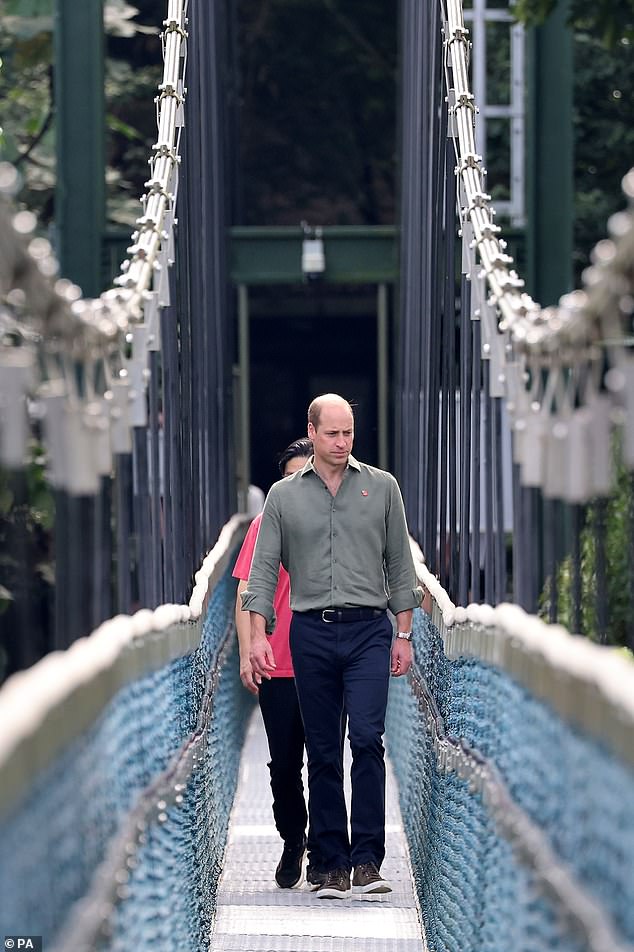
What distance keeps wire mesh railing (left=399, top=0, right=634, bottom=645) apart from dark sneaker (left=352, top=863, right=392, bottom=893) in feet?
2.67

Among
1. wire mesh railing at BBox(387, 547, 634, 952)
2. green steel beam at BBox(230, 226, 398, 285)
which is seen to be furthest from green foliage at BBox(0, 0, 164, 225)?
wire mesh railing at BBox(387, 547, 634, 952)

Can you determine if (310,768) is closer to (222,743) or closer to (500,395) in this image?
(222,743)

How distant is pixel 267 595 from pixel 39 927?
296cm

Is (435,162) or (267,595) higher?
(435,162)

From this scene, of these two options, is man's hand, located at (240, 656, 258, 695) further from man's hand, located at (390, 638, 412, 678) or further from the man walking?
man's hand, located at (390, 638, 412, 678)

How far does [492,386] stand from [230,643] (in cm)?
315

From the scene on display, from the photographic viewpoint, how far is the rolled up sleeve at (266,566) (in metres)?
4.93

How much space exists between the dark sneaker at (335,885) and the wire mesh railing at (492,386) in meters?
0.86

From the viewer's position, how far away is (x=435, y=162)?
253 inches

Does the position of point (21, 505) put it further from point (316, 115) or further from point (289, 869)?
point (316, 115)

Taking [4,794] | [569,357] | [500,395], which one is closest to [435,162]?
[500,395]

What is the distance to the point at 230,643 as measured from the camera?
662cm

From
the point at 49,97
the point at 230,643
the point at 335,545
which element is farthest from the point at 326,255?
the point at 335,545

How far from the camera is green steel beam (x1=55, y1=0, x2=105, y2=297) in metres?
10.3
